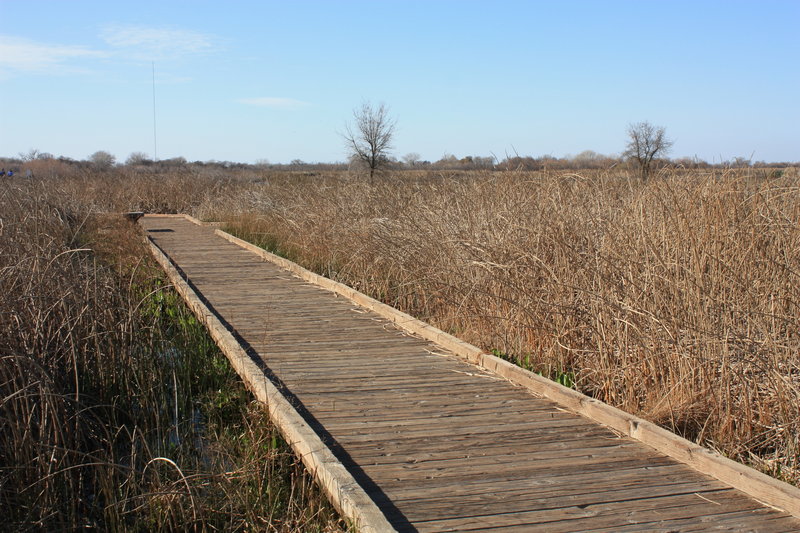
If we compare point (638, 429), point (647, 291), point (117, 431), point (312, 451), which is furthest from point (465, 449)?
point (117, 431)

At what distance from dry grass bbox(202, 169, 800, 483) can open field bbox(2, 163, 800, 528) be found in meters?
0.02

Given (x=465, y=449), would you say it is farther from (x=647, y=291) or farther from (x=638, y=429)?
(x=647, y=291)

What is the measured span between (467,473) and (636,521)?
828 millimetres

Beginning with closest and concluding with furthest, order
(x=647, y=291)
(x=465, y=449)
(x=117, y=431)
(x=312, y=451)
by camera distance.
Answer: (x=312, y=451) → (x=465, y=449) → (x=117, y=431) → (x=647, y=291)

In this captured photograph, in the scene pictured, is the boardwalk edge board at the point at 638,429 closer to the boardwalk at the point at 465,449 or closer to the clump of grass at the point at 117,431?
the boardwalk at the point at 465,449

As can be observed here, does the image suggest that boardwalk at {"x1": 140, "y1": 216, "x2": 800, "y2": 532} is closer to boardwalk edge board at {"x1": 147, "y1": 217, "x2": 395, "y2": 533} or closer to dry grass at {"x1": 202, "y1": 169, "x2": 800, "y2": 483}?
boardwalk edge board at {"x1": 147, "y1": 217, "x2": 395, "y2": 533}

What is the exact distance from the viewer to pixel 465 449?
3.94m

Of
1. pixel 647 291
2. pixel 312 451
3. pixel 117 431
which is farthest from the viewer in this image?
pixel 647 291

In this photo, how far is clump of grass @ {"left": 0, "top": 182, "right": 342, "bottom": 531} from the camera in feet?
12.0

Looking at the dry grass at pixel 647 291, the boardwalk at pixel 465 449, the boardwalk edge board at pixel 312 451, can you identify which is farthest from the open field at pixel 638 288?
the boardwalk edge board at pixel 312 451

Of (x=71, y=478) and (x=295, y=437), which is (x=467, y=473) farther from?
(x=71, y=478)

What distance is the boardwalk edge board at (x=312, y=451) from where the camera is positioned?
310 cm

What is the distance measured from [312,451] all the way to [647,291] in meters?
2.50

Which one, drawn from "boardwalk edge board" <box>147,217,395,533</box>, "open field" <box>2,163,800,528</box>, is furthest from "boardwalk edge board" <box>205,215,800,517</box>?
"boardwalk edge board" <box>147,217,395,533</box>
